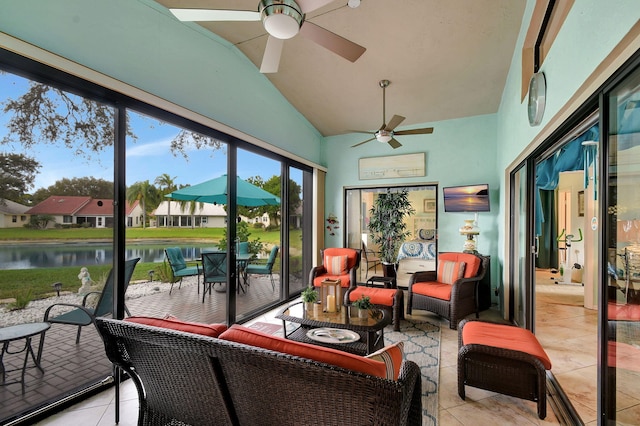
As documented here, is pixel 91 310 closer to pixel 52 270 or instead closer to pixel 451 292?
pixel 52 270

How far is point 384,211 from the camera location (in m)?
5.90

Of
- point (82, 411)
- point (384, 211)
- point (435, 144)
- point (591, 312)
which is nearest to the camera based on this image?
point (82, 411)

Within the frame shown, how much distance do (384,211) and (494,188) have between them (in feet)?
6.38

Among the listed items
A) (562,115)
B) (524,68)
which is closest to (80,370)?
(562,115)

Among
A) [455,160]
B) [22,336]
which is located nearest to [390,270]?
[455,160]

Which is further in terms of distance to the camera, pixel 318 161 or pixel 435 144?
pixel 318 161

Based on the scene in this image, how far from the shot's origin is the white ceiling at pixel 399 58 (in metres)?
2.94

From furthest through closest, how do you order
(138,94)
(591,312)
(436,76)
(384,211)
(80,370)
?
1. (384,211)
2. (436,76)
3. (591,312)
4. (138,94)
5. (80,370)

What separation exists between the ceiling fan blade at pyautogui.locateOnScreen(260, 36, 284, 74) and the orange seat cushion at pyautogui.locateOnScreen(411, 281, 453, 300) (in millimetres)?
3166

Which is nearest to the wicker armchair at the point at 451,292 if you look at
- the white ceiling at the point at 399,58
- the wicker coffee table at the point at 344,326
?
the wicker coffee table at the point at 344,326

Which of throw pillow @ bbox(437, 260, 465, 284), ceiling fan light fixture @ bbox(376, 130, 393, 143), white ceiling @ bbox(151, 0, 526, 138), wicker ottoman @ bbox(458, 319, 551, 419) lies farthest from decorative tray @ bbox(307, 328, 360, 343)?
white ceiling @ bbox(151, 0, 526, 138)

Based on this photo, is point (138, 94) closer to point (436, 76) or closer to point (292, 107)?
point (292, 107)

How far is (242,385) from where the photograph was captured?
127 cm

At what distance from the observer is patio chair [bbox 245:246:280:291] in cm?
420
